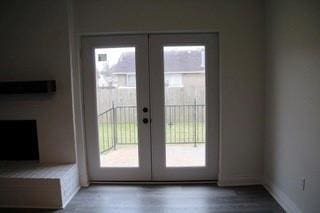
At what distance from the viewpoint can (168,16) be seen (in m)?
3.55

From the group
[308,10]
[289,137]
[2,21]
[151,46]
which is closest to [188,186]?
[289,137]

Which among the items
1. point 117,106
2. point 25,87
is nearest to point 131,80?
point 117,106

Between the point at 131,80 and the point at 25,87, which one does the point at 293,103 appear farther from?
the point at 25,87

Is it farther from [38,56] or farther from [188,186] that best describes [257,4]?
[38,56]

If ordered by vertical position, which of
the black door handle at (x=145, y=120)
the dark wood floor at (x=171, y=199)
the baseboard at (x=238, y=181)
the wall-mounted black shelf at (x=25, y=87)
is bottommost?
the dark wood floor at (x=171, y=199)

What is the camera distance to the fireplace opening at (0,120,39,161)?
3.75m

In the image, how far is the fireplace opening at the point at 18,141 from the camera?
375 cm

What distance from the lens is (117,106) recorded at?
3.80 metres

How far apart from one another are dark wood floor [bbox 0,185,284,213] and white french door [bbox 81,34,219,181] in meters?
0.26

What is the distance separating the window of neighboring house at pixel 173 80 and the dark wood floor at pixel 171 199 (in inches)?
54.9

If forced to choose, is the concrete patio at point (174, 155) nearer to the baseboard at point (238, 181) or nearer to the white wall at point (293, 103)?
the baseboard at point (238, 181)

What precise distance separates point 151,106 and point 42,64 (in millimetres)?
1534

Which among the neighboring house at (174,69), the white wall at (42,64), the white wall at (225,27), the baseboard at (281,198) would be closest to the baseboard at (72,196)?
the white wall at (42,64)

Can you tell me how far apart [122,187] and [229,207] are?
4.76 ft
